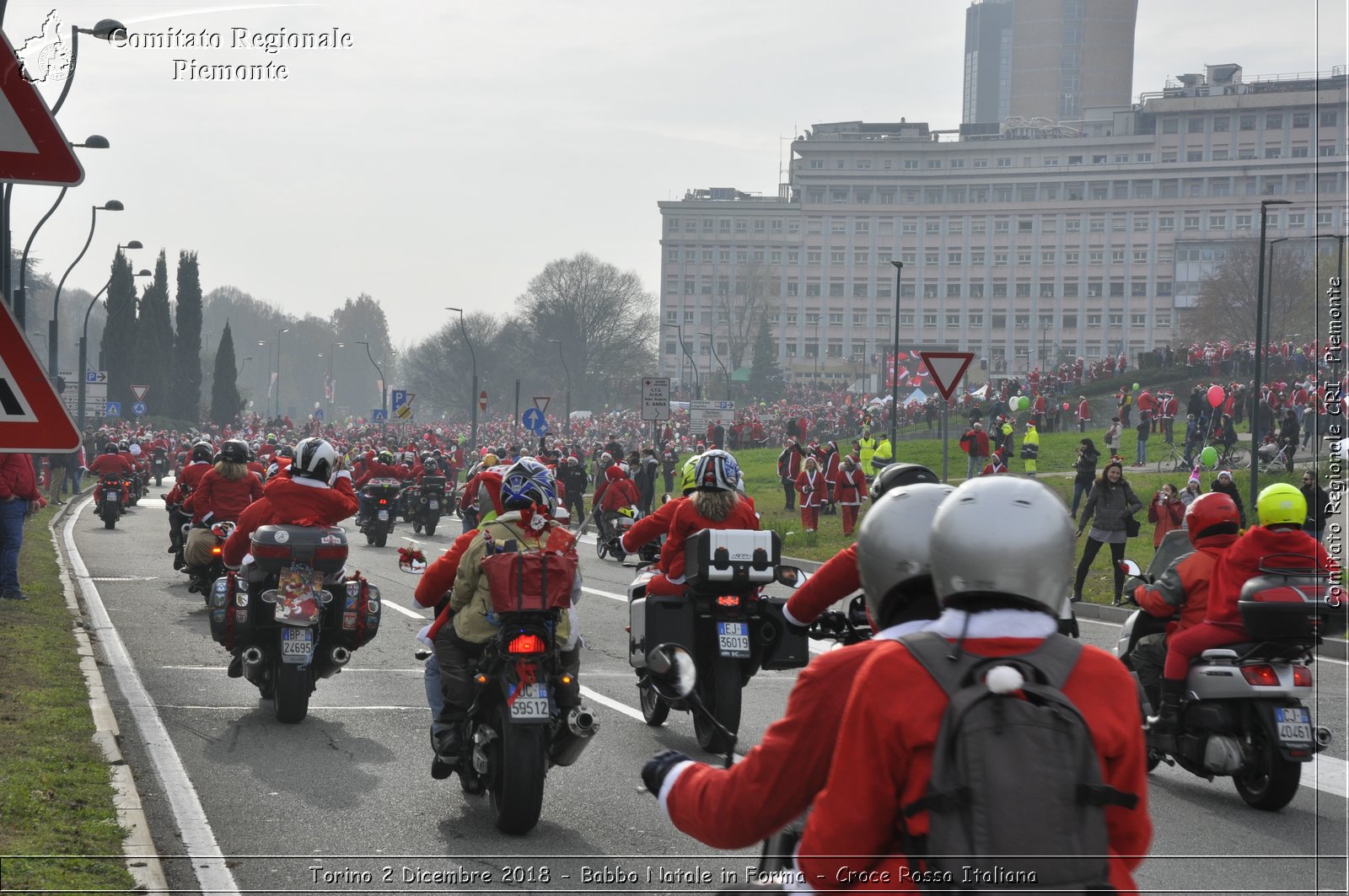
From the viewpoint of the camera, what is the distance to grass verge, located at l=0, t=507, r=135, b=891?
18.0ft

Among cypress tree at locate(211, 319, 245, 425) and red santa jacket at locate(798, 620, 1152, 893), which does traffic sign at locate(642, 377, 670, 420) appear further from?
cypress tree at locate(211, 319, 245, 425)

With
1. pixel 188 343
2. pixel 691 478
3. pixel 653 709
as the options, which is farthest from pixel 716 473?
pixel 188 343

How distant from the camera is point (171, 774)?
25.1 ft

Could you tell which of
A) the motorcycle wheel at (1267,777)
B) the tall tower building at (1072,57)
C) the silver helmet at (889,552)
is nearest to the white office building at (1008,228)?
the tall tower building at (1072,57)

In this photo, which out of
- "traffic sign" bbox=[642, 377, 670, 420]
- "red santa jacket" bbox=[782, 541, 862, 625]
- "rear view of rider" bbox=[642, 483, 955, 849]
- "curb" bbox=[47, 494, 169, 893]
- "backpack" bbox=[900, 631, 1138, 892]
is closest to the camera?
"backpack" bbox=[900, 631, 1138, 892]

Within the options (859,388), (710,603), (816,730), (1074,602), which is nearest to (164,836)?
(710,603)

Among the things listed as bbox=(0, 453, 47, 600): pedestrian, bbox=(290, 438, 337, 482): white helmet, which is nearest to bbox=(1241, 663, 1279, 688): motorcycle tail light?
bbox=(290, 438, 337, 482): white helmet

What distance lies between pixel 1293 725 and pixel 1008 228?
135906mm

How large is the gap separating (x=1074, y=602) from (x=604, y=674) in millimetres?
8292

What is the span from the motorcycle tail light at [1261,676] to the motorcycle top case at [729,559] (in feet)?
8.33

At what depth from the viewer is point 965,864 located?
233 centimetres

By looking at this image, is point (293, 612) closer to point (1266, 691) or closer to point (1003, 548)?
point (1266, 691)

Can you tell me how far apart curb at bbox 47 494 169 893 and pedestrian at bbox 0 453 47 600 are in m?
2.39

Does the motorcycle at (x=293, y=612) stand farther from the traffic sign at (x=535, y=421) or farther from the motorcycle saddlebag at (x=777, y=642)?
the traffic sign at (x=535, y=421)
